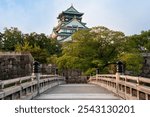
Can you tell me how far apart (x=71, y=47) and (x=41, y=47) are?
12347 mm

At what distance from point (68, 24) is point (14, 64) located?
108 ft

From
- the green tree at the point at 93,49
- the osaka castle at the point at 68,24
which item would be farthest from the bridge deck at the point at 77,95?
the osaka castle at the point at 68,24

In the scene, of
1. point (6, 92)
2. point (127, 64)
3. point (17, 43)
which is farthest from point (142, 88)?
point (17, 43)

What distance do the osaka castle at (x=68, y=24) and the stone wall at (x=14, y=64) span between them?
2717 centimetres

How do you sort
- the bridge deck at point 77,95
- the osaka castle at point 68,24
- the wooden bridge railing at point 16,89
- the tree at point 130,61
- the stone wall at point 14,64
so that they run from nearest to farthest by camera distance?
the wooden bridge railing at point 16,89 < the bridge deck at point 77,95 < the tree at point 130,61 < the stone wall at point 14,64 < the osaka castle at point 68,24

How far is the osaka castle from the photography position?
62.9 metres

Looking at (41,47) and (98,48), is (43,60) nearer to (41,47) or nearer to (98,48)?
(41,47)

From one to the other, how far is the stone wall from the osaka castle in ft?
89.2

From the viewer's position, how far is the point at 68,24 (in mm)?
64188

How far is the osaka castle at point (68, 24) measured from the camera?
206 feet

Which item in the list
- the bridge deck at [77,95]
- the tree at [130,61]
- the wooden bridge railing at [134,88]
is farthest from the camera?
the tree at [130,61]

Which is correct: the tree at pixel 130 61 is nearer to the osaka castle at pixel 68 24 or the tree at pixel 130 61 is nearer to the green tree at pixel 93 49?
the green tree at pixel 93 49

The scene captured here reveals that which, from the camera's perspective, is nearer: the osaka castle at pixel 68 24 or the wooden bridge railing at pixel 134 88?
the wooden bridge railing at pixel 134 88

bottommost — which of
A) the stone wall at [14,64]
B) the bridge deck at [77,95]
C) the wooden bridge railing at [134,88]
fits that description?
the bridge deck at [77,95]
